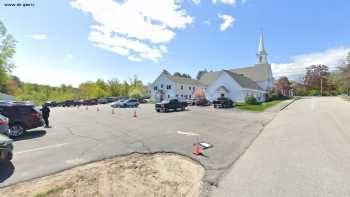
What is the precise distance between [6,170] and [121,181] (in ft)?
11.7

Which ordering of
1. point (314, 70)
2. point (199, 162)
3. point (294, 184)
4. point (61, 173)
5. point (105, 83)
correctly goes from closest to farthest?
point (294, 184) → point (61, 173) → point (199, 162) → point (105, 83) → point (314, 70)

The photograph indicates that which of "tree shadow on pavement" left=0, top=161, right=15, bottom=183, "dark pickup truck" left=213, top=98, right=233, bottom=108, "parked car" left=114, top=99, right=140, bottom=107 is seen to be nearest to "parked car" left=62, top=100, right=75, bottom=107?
"parked car" left=114, top=99, right=140, bottom=107

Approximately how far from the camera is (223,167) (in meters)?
5.32

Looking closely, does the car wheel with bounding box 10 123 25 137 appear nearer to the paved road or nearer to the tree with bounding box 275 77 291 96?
the paved road

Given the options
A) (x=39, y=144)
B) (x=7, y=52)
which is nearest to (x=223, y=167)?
(x=39, y=144)

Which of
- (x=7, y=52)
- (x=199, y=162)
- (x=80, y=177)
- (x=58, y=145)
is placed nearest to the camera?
(x=80, y=177)

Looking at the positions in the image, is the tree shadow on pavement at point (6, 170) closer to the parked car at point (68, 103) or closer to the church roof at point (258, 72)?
the parked car at point (68, 103)

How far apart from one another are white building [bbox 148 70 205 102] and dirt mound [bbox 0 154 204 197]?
4609cm

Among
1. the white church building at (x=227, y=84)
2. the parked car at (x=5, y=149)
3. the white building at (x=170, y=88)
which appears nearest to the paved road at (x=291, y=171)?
the parked car at (x=5, y=149)

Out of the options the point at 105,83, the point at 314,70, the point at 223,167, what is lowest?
the point at 223,167

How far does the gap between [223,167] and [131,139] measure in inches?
195

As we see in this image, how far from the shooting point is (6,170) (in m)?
5.13

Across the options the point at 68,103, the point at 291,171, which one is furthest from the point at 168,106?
the point at 68,103

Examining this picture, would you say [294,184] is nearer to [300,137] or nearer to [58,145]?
[300,137]
